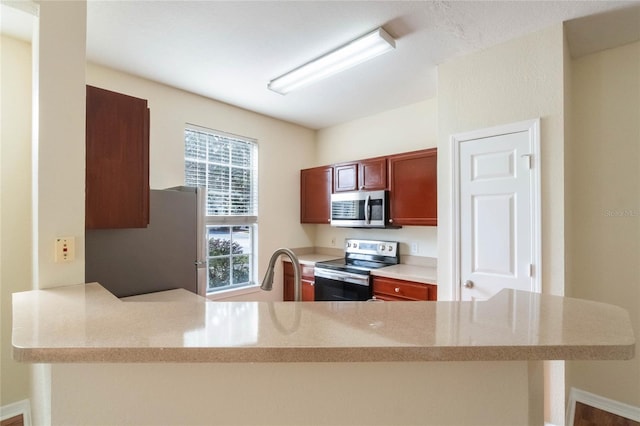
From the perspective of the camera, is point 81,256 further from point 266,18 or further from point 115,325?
point 266,18

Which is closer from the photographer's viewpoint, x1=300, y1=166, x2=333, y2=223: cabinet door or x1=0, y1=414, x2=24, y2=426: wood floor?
x1=0, y1=414, x2=24, y2=426: wood floor

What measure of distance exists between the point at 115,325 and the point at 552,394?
2500mm

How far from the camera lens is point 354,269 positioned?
316 cm

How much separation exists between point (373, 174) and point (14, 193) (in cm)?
299

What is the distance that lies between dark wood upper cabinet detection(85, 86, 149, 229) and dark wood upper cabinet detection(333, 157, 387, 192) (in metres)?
2.28

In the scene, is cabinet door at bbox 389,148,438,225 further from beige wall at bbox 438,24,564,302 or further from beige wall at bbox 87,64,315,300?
beige wall at bbox 87,64,315,300

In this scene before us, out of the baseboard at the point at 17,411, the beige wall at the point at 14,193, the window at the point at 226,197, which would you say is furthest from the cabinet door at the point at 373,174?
the baseboard at the point at 17,411

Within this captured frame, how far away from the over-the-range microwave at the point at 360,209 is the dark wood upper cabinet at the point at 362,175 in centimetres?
9

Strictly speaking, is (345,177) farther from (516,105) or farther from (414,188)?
(516,105)

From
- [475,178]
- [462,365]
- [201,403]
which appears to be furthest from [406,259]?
[201,403]

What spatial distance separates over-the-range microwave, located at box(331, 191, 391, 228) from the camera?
3.22m

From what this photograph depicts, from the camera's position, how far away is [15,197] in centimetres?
205

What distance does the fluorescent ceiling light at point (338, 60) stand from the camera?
6.79 feet

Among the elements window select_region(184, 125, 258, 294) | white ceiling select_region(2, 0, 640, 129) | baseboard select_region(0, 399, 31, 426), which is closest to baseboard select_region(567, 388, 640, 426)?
white ceiling select_region(2, 0, 640, 129)
